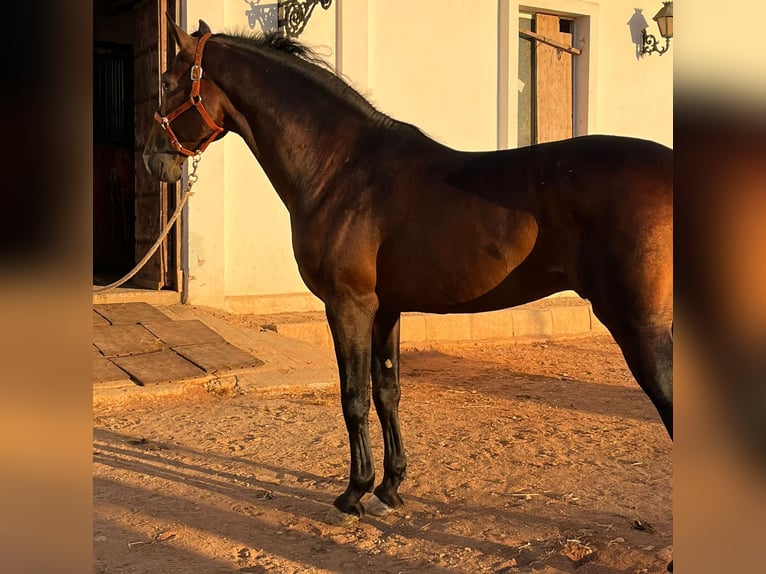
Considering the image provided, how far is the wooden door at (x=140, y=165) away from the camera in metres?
7.73

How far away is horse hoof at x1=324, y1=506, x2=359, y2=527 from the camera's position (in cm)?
323

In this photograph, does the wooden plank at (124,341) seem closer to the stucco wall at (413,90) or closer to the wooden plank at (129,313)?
the wooden plank at (129,313)

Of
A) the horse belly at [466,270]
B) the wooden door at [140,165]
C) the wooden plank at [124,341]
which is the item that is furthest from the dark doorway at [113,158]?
the horse belly at [466,270]

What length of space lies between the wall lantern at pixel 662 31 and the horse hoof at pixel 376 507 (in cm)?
842

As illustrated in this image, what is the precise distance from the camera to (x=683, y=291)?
665 mm

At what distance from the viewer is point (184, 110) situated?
3438mm

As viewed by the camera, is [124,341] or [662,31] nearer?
[124,341]

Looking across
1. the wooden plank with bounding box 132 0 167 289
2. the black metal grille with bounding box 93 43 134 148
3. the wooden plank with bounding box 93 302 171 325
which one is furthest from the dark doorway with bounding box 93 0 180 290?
the wooden plank with bounding box 93 302 171 325

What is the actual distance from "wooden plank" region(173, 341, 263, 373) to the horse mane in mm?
3156

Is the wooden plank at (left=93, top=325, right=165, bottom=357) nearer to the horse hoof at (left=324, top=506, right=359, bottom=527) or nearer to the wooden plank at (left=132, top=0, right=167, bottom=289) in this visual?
the wooden plank at (left=132, top=0, right=167, bottom=289)

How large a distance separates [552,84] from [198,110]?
303 inches

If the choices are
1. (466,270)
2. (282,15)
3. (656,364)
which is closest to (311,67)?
(466,270)

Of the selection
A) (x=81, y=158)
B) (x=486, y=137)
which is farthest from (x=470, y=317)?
(x=81, y=158)

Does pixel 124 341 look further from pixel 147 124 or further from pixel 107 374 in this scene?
pixel 147 124
